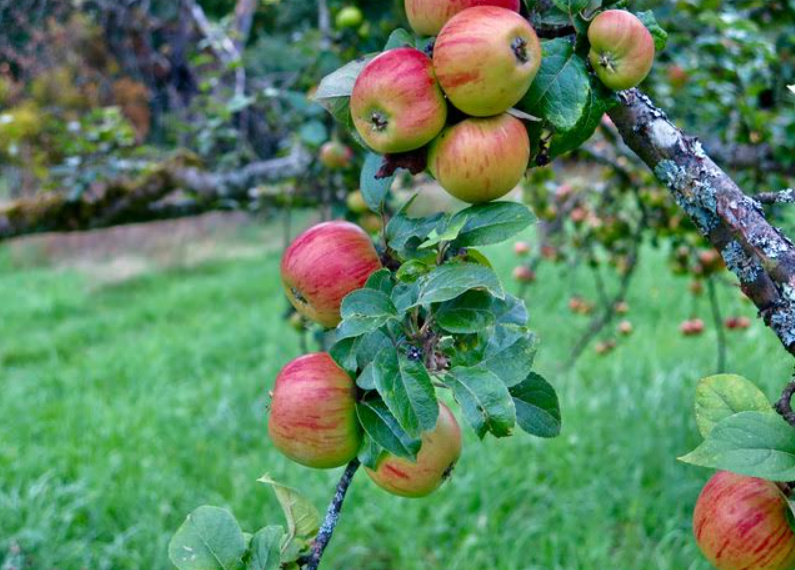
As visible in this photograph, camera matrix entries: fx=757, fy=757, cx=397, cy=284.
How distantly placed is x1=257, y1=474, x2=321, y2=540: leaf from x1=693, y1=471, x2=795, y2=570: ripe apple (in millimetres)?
290

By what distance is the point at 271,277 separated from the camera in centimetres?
584

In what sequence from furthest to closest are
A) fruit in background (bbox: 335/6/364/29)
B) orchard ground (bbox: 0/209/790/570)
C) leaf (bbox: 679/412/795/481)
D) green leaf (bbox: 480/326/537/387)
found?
orchard ground (bbox: 0/209/790/570) < fruit in background (bbox: 335/6/364/29) < green leaf (bbox: 480/326/537/387) < leaf (bbox: 679/412/795/481)

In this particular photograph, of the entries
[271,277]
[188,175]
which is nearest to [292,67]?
[271,277]

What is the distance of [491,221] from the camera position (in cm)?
54

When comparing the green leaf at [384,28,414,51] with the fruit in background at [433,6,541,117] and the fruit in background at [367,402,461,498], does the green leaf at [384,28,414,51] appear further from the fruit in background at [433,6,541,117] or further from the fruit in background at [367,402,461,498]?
the fruit in background at [367,402,461,498]

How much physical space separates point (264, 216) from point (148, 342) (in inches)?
78.1

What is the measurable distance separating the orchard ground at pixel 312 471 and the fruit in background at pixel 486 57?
1716mm

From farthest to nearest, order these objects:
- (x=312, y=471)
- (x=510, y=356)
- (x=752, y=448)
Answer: (x=312, y=471) → (x=510, y=356) → (x=752, y=448)

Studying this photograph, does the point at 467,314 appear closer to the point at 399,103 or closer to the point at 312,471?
the point at 399,103

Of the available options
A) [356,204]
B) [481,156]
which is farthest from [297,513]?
[356,204]

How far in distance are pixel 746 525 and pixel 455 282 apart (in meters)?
0.26

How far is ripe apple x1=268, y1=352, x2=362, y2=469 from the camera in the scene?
0.58m

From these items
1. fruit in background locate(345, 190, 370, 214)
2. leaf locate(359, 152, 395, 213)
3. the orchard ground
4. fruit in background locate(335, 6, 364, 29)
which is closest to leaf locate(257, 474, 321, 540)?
leaf locate(359, 152, 395, 213)

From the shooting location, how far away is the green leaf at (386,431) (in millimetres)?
539
